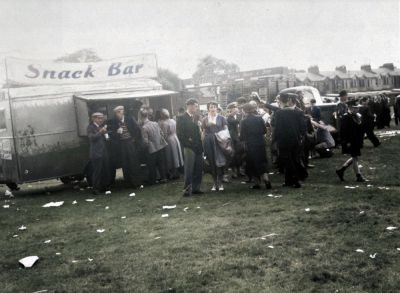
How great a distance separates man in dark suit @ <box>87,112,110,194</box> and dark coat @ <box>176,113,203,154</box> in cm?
241

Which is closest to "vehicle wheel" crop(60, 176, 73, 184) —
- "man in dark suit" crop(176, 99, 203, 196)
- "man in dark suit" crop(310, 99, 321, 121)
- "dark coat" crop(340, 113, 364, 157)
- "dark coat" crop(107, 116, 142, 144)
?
"dark coat" crop(107, 116, 142, 144)

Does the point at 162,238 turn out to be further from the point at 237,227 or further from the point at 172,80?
the point at 172,80

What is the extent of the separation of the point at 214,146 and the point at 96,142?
3.24 m

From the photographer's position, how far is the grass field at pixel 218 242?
509cm

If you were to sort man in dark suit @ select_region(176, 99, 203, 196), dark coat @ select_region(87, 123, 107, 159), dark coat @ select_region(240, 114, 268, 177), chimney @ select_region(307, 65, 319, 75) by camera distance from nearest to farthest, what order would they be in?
dark coat @ select_region(240, 114, 268, 177)
man in dark suit @ select_region(176, 99, 203, 196)
dark coat @ select_region(87, 123, 107, 159)
chimney @ select_region(307, 65, 319, 75)

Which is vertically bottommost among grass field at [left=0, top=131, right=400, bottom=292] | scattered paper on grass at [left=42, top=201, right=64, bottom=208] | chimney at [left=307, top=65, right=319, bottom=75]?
scattered paper on grass at [left=42, top=201, right=64, bottom=208]

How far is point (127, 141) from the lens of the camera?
12672 mm

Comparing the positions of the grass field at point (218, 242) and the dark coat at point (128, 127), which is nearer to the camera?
the grass field at point (218, 242)

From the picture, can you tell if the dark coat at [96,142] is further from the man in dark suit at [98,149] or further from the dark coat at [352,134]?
the dark coat at [352,134]

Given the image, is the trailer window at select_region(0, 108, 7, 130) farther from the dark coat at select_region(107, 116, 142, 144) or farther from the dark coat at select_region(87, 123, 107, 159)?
the dark coat at select_region(107, 116, 142, 144)

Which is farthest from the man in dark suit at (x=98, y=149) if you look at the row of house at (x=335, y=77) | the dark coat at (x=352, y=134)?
the row of house at (x=335, y=77)

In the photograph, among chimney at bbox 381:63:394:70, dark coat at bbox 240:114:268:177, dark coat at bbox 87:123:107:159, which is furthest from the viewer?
chimney at bbox 381:63:394:70

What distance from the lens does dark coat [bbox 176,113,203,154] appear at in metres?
10.6

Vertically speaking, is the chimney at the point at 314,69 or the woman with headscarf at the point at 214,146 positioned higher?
the chimney at the point at 314,69
